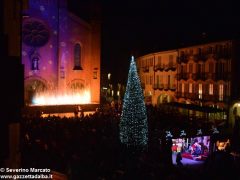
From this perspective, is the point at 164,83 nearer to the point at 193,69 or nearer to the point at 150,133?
the point at 193,69

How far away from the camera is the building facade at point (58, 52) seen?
35.2 m

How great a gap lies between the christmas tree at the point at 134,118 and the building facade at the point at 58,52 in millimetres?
17808

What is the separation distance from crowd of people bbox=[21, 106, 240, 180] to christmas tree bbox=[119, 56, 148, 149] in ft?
1.87

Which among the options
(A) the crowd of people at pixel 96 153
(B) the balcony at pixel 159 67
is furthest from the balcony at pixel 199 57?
(A) the crowd of people at pixel 96 153

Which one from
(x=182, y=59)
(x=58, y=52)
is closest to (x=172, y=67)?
(x=182, y=59)

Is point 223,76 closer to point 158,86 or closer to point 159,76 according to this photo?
point 159,76

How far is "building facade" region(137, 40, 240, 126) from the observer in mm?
30250

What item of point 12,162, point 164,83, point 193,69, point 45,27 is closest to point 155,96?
point 164,83

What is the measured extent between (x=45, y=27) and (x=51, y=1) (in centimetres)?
302

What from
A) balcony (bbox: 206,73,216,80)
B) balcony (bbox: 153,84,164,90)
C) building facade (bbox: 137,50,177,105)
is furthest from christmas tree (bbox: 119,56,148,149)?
balcony (bbox: 153,84,164,90)

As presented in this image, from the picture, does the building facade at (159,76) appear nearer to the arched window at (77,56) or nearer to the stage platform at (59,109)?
the arched window at (77,56)

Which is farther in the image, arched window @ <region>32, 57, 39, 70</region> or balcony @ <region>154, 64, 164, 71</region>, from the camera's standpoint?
balcony @ <region>154, 64, 164, 71</region>

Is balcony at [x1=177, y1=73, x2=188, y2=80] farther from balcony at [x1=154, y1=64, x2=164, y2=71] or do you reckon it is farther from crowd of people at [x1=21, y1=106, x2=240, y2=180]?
crowd of people at [x1=21, y1=106, x2=240, y2=180]

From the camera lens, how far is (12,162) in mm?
3381
